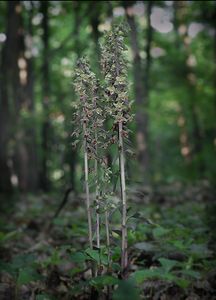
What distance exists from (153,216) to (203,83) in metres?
9.39

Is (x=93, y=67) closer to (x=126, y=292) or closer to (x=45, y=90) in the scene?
(x=45, y=90)

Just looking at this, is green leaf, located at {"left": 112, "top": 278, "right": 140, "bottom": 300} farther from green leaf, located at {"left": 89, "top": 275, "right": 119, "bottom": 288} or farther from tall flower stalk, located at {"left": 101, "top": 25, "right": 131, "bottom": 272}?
tall flower stalk, located at {"left": 101, "top": 25, "right": 131, "bottom": 272}

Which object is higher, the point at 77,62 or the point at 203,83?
the point at 203,83

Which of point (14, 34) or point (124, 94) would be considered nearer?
point (124, 94)

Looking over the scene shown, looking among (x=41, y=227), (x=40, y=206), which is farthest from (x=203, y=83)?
(x=41, y=227)

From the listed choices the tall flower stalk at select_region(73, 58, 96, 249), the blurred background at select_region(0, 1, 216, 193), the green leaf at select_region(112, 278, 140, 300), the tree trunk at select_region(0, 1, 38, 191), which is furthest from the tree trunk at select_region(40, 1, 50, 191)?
the green leaf at select_region(112, 278, 140, 300)

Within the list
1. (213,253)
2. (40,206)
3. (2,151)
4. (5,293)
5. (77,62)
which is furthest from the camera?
(2,151)

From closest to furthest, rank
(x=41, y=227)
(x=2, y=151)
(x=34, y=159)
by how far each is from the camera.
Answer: (x=41, y=227)
(x=2, y=151)
(x=34, y=159)

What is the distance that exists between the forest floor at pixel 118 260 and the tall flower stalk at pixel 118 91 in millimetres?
85

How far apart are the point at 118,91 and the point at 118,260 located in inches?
63.4

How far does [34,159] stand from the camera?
42.9 ft

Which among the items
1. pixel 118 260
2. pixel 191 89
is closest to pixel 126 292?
pixel 118 260

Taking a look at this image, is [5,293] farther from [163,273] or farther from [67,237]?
[67,237]

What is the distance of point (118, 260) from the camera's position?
3326 mm
